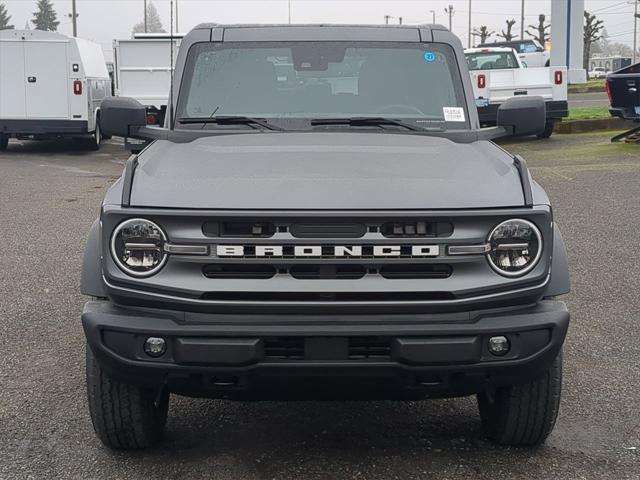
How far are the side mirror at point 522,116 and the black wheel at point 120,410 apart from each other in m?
2.24

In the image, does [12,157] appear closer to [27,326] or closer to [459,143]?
[27,326]

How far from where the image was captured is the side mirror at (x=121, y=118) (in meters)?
4.59

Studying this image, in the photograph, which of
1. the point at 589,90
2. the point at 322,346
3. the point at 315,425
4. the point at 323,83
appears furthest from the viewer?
the point at 589,90

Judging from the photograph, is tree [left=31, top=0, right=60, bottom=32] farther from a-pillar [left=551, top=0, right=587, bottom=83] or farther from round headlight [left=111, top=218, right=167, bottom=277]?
round headlight [left=111, top=218, right=167, bottom=277]

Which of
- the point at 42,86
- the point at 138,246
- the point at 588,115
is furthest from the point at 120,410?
the point at 588,115

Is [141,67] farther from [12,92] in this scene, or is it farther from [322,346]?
[322,346]

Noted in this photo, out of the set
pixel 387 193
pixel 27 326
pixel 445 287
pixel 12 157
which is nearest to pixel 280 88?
pixel 387 193

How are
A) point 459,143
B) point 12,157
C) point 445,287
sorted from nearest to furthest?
point 445,287
point 459,143
point 12,157

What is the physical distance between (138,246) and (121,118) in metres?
1.39

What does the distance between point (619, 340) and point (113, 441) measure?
346 cm

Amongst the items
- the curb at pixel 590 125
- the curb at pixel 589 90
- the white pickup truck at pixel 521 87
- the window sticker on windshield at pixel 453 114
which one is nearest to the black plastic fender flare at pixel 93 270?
the window sticker on windshield at pixel 453 114

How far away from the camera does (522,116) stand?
461cm

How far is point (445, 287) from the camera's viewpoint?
11.1 ft

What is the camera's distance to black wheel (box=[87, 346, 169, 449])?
3764 mm
